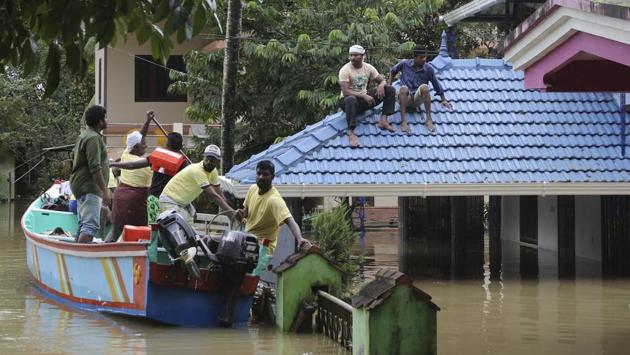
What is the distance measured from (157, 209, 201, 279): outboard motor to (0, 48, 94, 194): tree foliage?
1363 inches

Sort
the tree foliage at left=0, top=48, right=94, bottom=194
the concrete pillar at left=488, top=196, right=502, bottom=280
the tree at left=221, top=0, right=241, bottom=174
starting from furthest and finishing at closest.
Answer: the tree foliage at left=0, top=48, right=94, bottom=194
the concrete pillar at left=488, top=196, right=502, bottom=280
the tree at left=221, top=0, right=241, bottom=174

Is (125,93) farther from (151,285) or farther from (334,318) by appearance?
(334,318)

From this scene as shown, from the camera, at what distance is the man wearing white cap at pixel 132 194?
1388 cm

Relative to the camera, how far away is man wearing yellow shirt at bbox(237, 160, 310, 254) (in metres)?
12.3

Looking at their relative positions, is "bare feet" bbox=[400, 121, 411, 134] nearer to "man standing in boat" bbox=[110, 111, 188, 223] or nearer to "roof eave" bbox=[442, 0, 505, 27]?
"man standing in boat" bbox=[110, 111, 188, 223]

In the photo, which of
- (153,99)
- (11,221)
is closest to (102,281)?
(153,99)

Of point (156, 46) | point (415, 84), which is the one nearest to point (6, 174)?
point (415, 84)

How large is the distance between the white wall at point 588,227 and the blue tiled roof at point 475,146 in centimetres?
196

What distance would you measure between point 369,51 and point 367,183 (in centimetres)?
698

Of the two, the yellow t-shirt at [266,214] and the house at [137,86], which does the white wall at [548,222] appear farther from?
the house at [137,86]

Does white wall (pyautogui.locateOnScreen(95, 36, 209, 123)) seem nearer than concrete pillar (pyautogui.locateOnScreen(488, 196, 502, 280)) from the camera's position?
No

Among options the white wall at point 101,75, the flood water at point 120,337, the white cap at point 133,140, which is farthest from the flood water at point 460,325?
the white wall at point 101,75

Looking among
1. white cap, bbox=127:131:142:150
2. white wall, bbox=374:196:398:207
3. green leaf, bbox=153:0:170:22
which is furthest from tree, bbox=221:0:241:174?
white wall, bbox=374:196:398:207

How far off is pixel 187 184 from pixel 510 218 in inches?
532
